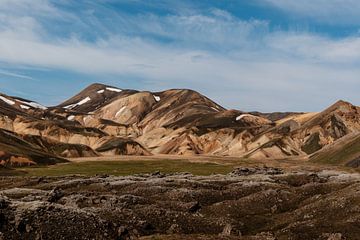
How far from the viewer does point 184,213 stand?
164 feet

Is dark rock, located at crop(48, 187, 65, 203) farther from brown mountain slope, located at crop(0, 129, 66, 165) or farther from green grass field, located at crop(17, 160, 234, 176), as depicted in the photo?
brown mountain slope, located at crop(0, 129, 66, 165)

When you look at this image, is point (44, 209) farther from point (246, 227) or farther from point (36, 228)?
point (246, 227)

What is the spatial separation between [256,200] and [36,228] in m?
30.1

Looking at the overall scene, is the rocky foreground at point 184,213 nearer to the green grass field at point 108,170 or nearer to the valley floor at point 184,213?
the valley floor at point 184,213

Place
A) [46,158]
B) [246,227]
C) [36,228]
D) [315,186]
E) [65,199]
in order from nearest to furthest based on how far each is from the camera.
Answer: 1. [36,228]
2. [246,227]
3. [65,199]
4. [315,186]
5. [46,158]

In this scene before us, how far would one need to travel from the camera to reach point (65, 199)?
2165 inches

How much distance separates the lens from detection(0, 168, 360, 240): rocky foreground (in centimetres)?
3944

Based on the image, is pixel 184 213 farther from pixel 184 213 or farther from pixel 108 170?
pixel 108 170

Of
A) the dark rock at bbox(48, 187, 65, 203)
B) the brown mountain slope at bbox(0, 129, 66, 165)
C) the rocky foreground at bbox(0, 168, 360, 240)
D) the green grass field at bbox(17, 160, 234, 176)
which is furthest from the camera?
the brown mountain slope at bbox(0, 129, 66, 165)

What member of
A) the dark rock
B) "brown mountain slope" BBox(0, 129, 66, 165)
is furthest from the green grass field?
the dark rock

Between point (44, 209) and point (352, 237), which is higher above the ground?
point (44, 209)

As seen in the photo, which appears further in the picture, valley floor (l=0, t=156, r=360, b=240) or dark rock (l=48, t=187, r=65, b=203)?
dark rock (l=48, t=187, r=65, b=203)

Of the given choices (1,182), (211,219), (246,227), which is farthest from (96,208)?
(1,182)

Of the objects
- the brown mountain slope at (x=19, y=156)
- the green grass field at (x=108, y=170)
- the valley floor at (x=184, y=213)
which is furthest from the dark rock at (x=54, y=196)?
the brown mountain slope at (x=19, y=156)
